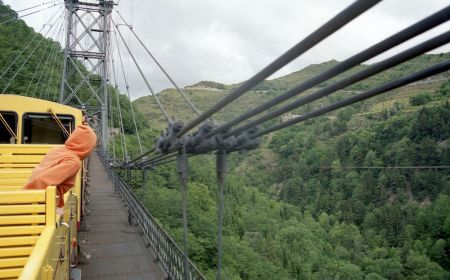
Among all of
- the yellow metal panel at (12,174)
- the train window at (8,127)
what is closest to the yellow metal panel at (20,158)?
the yellow metal panel at (12,174)

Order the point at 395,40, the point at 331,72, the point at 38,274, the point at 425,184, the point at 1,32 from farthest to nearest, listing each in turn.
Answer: the point at 425,184 → the point at 1,32 → the point at 38,274 → the point at 331,72 → the point at 395,40

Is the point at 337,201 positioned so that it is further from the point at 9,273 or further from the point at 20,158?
the point at 9,273

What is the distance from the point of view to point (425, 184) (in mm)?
108438

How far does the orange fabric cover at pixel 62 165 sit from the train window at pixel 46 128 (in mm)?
4359

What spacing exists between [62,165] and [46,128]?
16.3 ft

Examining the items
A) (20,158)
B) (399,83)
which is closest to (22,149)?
(20,158)

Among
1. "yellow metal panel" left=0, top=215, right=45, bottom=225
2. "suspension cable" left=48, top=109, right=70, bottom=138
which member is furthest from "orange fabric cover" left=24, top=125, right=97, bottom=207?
"suspension cable" left=48, top=109, right=70, bottom=138

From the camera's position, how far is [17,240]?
9.46ft

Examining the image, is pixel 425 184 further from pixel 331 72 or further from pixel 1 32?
pixel 331 72

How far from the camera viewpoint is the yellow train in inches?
95.7

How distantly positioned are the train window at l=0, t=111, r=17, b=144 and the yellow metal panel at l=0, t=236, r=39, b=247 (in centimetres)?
523

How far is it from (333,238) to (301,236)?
26.8 m

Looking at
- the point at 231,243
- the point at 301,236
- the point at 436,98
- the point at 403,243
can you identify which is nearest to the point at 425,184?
the point at 403,243

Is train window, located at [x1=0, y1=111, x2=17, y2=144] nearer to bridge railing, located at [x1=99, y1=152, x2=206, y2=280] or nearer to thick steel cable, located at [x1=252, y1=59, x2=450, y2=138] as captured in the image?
bridge railing, located at [x1=99, y1=152, x2=206, y2=280]
